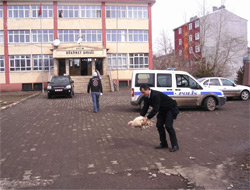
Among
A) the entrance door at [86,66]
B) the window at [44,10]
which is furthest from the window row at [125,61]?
the window at [44,10]

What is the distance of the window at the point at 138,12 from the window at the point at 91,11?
4.16 m

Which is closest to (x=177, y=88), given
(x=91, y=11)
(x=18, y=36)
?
(x=91, y=11)

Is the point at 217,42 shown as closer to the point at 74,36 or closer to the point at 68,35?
the point at 74,36

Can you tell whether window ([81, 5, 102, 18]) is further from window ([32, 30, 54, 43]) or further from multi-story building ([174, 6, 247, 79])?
multi-story building ([174, 6, 247, 79])

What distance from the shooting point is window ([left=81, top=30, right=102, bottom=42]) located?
3588 cm

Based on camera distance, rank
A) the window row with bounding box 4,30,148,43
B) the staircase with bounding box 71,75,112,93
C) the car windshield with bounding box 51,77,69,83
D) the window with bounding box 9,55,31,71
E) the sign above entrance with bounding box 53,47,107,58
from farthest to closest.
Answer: the window row with bounding box 4,30,148,43 < the window with bounding box 9,55,31,71 < the sign above entrance with bounding box 53,47,107,58 < the staircase with bounding box 71,75,112,93 < the car windshield with bounding box 51,77,69,83

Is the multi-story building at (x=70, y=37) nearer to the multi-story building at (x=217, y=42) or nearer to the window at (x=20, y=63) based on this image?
the window at (x=20, y=63)

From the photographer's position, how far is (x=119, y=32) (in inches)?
1428

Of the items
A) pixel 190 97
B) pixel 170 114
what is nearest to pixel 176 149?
pixel 170 114

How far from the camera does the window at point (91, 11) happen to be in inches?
1415

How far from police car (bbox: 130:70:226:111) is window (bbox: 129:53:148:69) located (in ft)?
80.2

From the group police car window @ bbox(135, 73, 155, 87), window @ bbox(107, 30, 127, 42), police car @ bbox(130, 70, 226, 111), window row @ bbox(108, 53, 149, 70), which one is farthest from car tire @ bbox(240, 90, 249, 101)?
window @ bbox(107, 30, 127, 42)

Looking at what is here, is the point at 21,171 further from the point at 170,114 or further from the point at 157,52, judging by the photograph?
the point at 157,52

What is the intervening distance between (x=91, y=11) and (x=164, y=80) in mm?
26855
